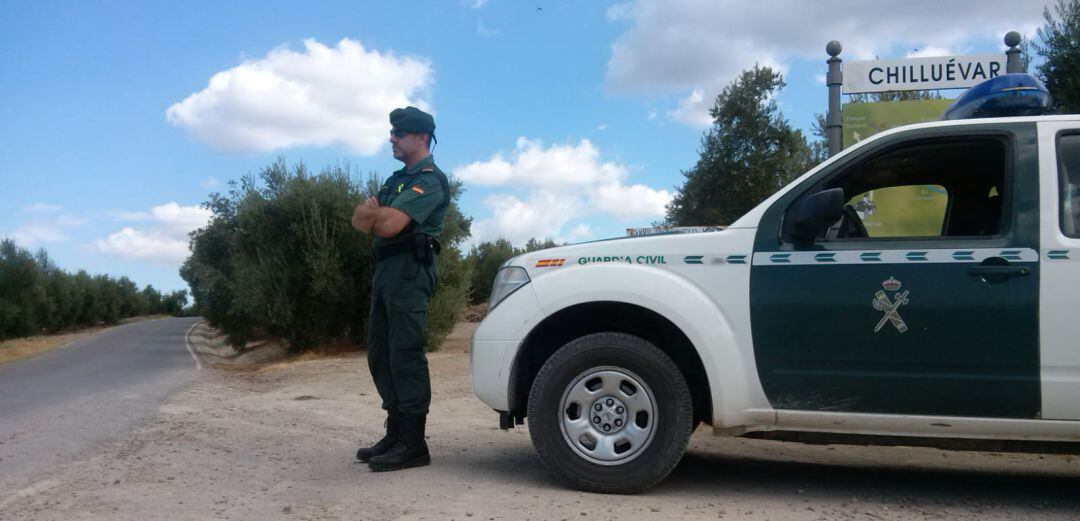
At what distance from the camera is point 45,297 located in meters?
35.9

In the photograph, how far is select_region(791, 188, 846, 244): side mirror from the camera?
4.12m

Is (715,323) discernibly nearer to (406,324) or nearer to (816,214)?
(816,214)

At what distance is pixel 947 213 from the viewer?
5090 millimetres

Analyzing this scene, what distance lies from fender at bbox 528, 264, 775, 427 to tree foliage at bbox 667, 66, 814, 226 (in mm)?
12988

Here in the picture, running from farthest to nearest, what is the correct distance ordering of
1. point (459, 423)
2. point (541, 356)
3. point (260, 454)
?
point (459, 423) → point (260, 454) → point (541, 356)

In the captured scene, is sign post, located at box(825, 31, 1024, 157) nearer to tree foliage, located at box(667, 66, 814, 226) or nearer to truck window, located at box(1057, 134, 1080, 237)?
truck window, located at box(1057, 134, 1080, 237)

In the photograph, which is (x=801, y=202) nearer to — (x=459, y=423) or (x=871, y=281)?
(x=871, y=281)

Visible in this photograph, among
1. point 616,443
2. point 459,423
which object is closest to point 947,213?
point 616,443

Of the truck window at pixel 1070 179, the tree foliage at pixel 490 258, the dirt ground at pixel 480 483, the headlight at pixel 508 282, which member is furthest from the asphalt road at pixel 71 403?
the tree foliage at pixel 490 258

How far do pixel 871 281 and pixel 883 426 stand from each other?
707 millimetres

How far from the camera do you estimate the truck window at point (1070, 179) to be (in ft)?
13.4

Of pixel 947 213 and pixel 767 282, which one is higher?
pixel 947 213

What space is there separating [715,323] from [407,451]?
2.03m

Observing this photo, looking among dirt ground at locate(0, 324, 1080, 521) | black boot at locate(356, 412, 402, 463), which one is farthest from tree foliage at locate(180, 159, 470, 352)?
black boot at locate(356, 412, 402, 463)
